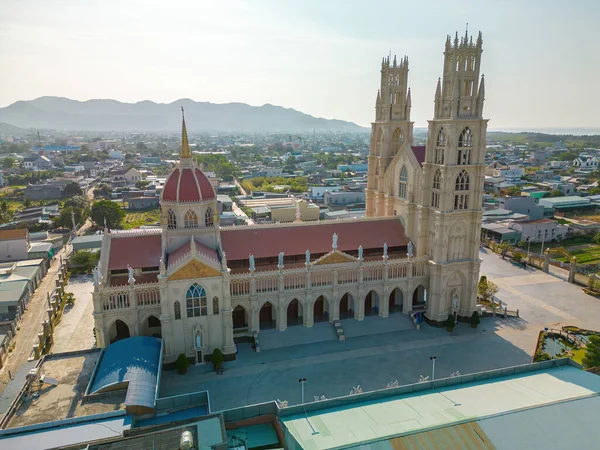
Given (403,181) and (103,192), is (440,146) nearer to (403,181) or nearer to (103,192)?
(403,181)

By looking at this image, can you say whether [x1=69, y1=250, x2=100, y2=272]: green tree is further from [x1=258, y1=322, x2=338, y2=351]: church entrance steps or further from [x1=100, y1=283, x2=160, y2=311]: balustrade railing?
[x1=258, y1=322, x2=338, y2=351]: church entrance steps

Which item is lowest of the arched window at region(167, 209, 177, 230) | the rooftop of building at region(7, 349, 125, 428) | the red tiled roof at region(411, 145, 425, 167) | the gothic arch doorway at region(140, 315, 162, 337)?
the gothic arch doorway at region(140, 315, 162, 337)

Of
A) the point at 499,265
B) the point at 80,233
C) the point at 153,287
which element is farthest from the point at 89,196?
the point at 499,265

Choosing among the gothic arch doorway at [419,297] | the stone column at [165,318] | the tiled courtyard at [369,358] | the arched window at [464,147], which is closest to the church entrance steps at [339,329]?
the tiled courtyard at [369,358]

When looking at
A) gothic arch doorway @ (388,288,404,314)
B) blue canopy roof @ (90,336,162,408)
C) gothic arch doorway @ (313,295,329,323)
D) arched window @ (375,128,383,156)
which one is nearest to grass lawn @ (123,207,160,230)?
gothic arch doorway @ (313,295,329,323)

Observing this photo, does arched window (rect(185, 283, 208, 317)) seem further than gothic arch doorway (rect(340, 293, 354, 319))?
No

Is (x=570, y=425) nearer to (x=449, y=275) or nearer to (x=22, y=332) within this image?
(x=449, y=275)
